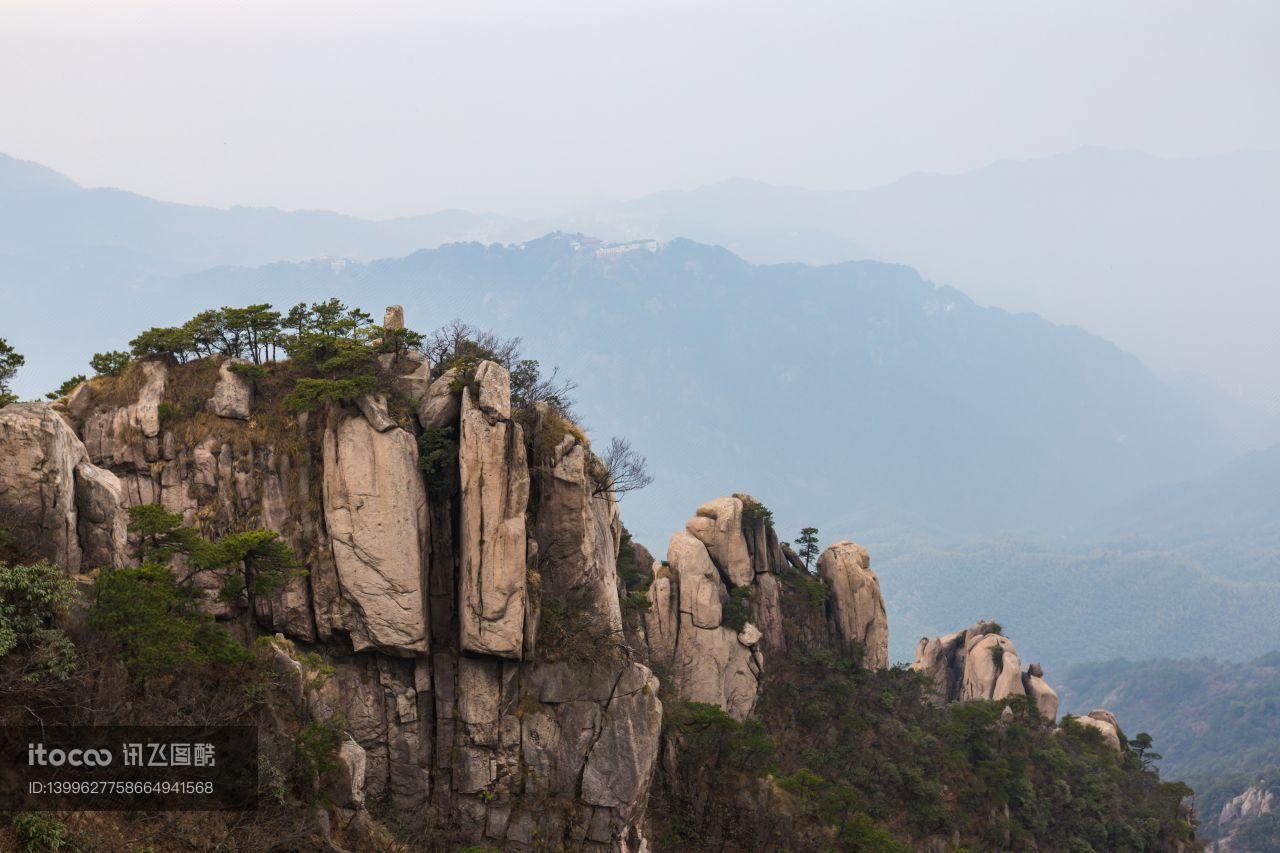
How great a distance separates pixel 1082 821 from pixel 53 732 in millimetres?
50348

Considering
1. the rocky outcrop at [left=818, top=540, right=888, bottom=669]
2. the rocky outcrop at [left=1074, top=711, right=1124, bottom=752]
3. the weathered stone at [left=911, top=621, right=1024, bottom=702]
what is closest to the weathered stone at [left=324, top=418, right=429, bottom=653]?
the rocky outcrop at [left=818, top=540, right=888, bottom=669]

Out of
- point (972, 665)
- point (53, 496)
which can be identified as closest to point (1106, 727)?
point (972, 665)

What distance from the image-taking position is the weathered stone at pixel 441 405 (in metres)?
31.1

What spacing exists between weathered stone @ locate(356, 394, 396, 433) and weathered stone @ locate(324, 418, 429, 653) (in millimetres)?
238

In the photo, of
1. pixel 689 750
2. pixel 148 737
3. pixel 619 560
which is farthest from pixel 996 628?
pixel 148 737

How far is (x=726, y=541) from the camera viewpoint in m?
48.7

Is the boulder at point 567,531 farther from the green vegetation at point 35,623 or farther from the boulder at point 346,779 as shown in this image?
the green vegetation at point 35,623

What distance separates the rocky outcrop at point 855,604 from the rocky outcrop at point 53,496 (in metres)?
39.1

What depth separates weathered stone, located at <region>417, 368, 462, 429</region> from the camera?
3108cm

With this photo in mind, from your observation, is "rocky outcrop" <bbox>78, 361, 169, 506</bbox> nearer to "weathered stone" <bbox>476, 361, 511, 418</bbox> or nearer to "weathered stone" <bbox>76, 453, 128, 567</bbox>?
"weathered stone" <bbox>76, 453, 128, 567</bbox>

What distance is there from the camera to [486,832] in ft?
99.0

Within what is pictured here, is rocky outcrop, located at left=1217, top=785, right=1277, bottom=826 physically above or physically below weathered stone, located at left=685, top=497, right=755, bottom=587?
below

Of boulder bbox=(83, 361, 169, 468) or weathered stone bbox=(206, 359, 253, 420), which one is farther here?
weathered stone bbox=(206, 359, 253, 420)

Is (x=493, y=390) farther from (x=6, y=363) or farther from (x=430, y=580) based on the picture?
(x=6, y=363)
